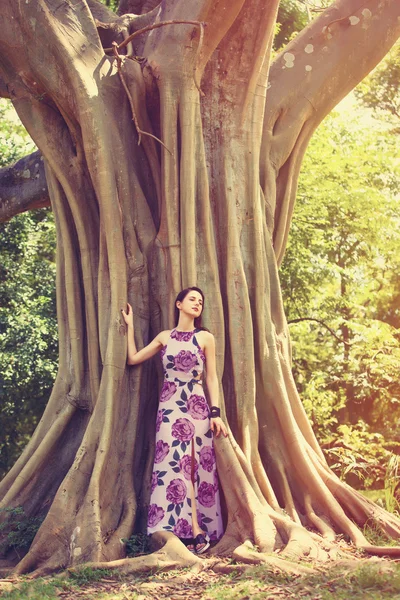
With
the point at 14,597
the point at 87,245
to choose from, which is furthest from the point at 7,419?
the point at 14,597

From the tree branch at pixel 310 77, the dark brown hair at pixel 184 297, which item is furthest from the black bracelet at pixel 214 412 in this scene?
the tree branch at pixel 310 77

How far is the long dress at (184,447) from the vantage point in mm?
5801

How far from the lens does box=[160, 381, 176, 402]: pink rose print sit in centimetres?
600

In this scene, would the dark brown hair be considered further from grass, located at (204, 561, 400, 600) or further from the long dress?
grass, located at (204, 561, 400, 600)

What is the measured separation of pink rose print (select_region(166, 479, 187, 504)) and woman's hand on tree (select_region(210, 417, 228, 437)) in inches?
16.4

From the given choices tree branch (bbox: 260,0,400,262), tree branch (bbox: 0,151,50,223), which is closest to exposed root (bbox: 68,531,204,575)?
tree branch (bbox: 260,0,400,262)

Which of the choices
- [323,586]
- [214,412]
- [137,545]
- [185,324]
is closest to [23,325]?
[185,324]

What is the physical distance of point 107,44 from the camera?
7.18 metres

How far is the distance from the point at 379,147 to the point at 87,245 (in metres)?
10.4

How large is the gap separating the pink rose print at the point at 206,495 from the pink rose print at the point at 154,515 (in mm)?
305

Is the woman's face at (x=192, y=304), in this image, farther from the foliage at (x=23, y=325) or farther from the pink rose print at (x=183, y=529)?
the foliage at (x=23, y=325)

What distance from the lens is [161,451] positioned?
5918 mm

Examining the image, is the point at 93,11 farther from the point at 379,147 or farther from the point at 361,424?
the point at 379,147

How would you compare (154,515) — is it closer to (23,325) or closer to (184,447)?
(184,447)
